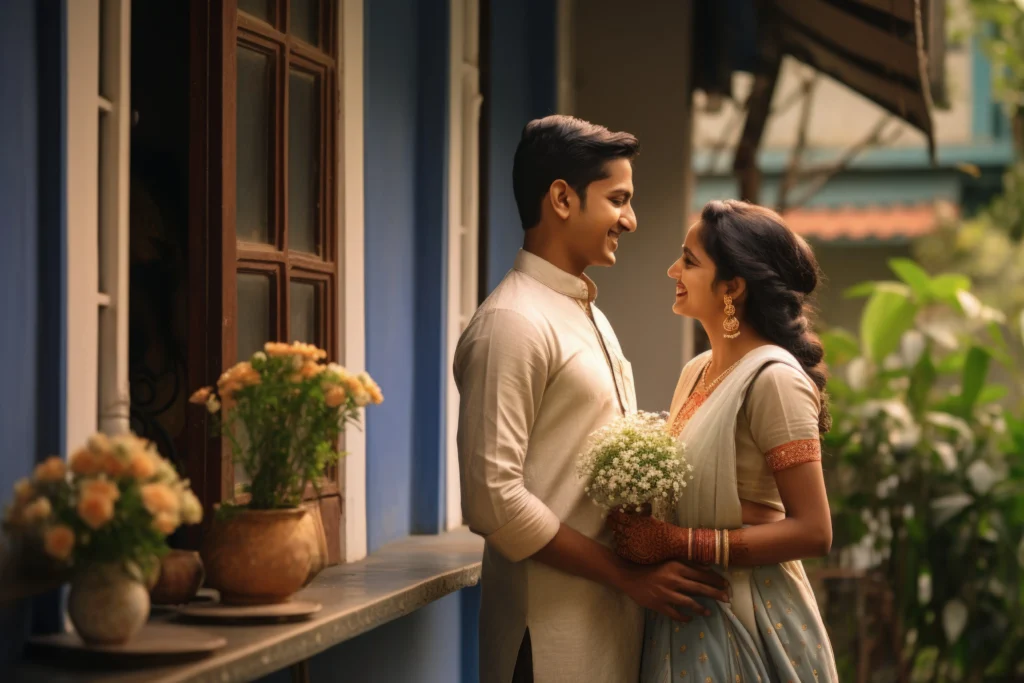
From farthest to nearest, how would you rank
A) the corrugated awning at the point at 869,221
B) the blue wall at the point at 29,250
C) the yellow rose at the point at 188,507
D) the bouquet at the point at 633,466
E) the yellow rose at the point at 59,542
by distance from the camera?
the corrugated awning at the point at 869,221 → the bouquet at the point at 633,466 → the blue wall at the point at 29,250 → the yellow rose at the point at 188,507 → the yellow rose at the point at 59,542

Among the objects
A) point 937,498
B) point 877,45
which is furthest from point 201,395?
point 937,498

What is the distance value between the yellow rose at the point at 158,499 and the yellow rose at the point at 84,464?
79 mm

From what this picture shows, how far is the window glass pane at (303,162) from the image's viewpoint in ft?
10.6

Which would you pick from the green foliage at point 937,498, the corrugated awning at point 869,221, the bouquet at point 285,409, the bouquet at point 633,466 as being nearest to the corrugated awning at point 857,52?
the green foliage at point 937,498

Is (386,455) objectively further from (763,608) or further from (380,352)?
(763,608)

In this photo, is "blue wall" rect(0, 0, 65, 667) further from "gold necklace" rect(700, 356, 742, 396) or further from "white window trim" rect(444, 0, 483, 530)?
"white window trim" rect(444, 0, 483, 530)

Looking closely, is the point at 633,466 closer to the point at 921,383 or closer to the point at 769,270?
the point at 769,270

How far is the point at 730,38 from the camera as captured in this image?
7.72 metres

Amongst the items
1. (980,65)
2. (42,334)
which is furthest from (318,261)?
(980,65)

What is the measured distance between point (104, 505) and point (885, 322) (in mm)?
5751

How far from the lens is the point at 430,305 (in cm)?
421

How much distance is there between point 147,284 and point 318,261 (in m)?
0.42

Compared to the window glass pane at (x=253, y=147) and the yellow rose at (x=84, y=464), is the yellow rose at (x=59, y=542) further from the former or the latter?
the window glass pane at (x=253, y=147)

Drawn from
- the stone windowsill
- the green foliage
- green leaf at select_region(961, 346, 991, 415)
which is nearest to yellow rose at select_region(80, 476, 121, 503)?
the stone windowsill
